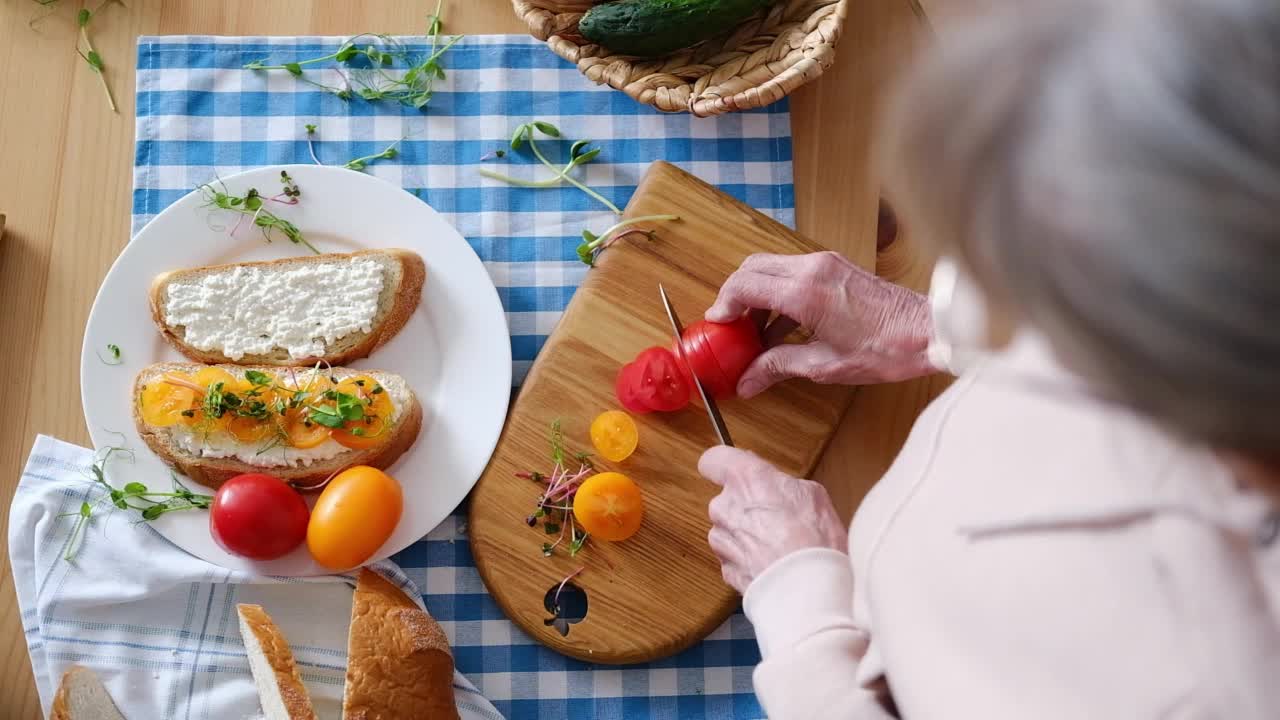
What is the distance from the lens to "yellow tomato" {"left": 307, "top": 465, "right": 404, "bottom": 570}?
1706 mm

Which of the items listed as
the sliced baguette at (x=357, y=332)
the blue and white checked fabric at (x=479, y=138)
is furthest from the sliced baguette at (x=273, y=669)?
Result: the blue and white checked fabric at (x=479, y=138)

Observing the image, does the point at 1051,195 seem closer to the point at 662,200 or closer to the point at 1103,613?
the point at 1103,613

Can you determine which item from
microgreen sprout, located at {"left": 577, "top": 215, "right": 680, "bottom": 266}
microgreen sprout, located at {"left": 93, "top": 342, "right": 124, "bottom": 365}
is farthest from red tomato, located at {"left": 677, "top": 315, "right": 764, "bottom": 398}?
microgreen sprout, located at {"left": 93, "top": 342, "right": 124, "bottom": 365}

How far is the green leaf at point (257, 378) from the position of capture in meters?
1.74

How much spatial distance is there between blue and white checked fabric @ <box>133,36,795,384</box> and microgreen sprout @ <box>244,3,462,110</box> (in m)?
0.02

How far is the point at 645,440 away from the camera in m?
1.90

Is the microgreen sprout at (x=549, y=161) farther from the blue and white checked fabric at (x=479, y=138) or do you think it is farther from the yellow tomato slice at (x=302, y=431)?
the yellow tomato slice at (x=302, y=431)

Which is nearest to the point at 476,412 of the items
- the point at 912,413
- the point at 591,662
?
the point at 591,662

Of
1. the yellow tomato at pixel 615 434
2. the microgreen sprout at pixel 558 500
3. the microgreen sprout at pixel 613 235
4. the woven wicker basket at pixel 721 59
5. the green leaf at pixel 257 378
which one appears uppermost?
the woven wicker basket at pixel 721 59

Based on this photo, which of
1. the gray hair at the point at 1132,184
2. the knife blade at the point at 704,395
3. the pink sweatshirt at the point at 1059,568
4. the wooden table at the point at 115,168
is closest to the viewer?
the gray hair at the point at 1132,184

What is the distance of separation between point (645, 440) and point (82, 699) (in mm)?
1120

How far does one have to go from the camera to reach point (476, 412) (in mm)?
1880

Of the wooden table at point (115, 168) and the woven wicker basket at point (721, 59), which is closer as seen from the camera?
the woven wicker basket at point (721, 59)

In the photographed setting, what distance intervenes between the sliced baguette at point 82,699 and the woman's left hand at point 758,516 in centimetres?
115
